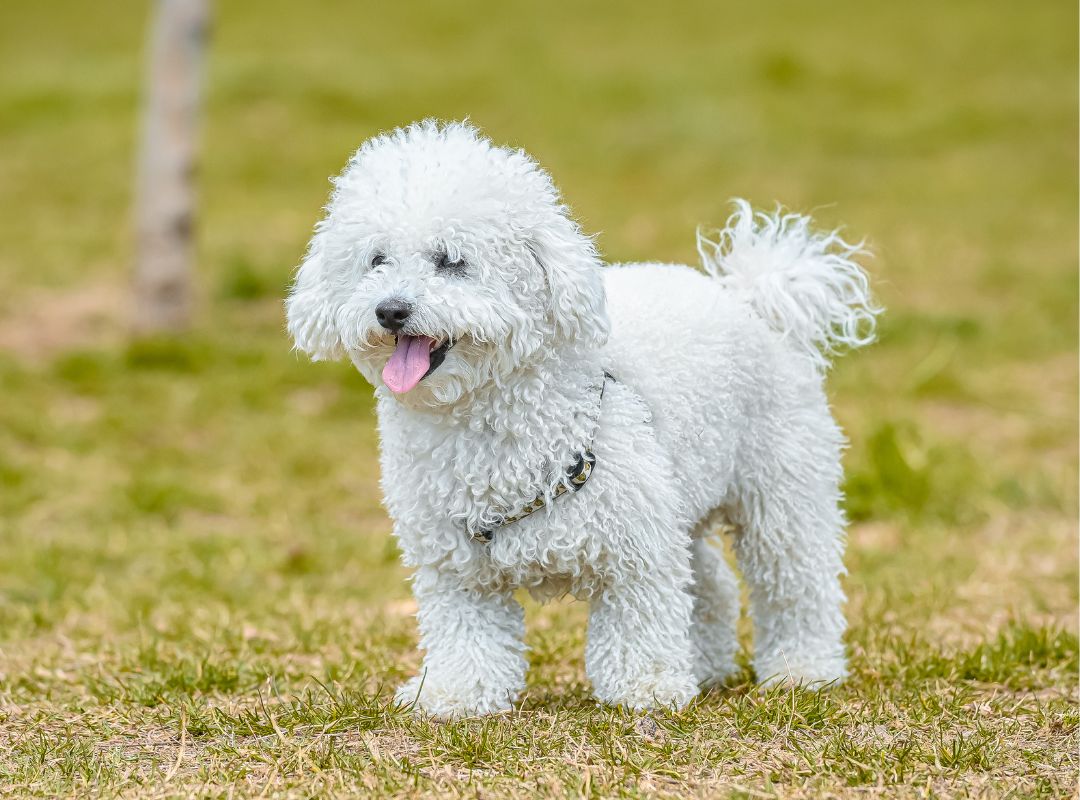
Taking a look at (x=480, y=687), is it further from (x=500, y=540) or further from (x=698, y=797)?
(x=698, y=797)

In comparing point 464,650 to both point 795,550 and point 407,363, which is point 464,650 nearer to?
point 407,363

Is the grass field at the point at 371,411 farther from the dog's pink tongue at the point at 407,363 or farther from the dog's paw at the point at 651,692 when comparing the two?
the dog's pink tongue at the point at 407,363

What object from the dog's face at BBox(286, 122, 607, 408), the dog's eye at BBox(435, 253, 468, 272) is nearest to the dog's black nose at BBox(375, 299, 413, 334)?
the dog's face at BBox(286, 122, 607, 408)

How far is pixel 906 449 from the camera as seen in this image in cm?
675

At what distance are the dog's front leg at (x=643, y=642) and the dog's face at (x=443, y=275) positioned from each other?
2.01ft

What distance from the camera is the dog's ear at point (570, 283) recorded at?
3238 mm

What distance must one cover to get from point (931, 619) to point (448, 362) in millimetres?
2409

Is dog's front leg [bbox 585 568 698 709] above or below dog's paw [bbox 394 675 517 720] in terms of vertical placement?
above

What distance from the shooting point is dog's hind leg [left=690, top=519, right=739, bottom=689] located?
13.6ft

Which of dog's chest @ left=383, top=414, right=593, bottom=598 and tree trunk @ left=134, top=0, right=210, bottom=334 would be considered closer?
dog's chest @ left=383, top=414, right=593, bottom=598

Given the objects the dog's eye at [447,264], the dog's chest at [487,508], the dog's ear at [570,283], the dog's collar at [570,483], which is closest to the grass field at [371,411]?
the dog's chest at [487,508]

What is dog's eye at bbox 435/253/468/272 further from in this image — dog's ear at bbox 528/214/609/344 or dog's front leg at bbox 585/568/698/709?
dog's front leg at bbox 585/568/698/709

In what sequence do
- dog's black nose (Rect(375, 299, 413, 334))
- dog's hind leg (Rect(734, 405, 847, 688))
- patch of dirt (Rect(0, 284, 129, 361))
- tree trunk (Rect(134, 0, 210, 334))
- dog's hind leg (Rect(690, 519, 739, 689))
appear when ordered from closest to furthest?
dog's black nose (Rect(375, 299, 413, 334)), dog's hind leg (Rect(734, 405, 847, 688)), dog's hind leg (Rect(690, 519, 739, 689)), tree trunk (Rect(134, 0, 210, 334)), patch of dirt (Rect(0, 284, 129, 361))

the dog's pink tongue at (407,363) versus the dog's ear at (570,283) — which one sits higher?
the dog's ear at (570,283)
